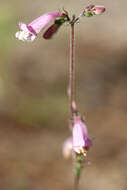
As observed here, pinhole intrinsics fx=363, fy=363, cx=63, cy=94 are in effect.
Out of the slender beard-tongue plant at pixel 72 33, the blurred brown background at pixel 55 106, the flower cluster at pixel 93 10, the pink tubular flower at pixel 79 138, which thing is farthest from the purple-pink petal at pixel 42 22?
the blurred brown background at pixel 55 106

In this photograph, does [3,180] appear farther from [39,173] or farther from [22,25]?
[22,25]

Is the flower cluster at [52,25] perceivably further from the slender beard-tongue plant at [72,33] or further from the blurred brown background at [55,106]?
the blurred brown background at [55,106]

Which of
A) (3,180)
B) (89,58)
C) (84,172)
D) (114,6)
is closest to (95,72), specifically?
(89,58)

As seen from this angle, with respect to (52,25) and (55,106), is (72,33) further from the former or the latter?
(55,106)

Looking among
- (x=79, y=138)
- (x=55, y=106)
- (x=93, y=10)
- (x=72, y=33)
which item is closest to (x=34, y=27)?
(x=72, y=33)

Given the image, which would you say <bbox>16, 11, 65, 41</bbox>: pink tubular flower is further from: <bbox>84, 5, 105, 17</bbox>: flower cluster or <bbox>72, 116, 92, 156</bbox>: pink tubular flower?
<bbox>72, 116, 92, 156</bbox>: pink tubular flower

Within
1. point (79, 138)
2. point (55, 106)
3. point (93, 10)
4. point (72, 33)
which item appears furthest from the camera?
point (55, 106)

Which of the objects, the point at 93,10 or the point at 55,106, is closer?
the point at 93,10
